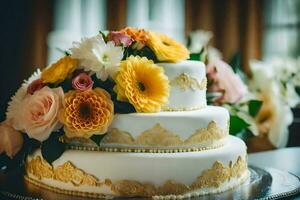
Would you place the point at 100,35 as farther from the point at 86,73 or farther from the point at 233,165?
the point at 233,165

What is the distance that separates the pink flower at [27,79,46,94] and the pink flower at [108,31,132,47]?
217 mm

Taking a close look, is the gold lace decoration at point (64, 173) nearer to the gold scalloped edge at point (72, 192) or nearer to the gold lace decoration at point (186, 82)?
the gold scalloped edge at point (72, 192)

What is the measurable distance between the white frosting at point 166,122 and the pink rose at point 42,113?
0.48 ft

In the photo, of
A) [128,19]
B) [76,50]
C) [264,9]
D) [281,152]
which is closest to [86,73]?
[76,50]

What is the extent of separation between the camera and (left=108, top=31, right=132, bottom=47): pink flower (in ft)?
5.73

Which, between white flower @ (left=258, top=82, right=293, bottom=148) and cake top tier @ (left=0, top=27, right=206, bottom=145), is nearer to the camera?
cake top tier @ (left=0, top=27, right=206, bottom=145)

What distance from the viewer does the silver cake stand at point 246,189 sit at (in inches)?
63.4

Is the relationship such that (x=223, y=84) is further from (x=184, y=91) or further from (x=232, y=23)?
(x=232, y=23)

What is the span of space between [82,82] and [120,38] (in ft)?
0.57

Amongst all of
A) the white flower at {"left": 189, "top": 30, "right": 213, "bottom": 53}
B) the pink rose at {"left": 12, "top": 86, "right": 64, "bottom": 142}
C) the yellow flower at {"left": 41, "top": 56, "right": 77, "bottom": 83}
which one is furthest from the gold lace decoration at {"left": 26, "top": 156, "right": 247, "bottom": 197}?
the white flower at {"left": 189, "top": 30, "right": 213, "bottom": 53}

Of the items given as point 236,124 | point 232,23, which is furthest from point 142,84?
point 232,23

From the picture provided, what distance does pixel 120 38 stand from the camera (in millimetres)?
1755

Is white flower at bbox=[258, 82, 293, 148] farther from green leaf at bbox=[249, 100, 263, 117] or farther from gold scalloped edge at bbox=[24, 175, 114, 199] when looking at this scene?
gold scalloped edge at bbox=[24, 175, 114, 199]

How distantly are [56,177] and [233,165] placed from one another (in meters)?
0.47
